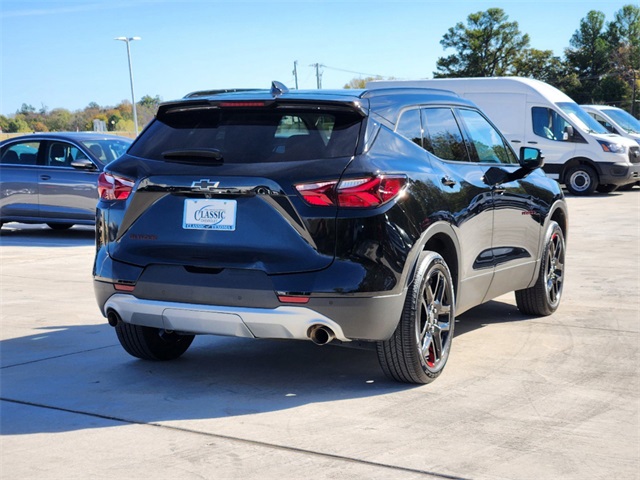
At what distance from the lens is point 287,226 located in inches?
203

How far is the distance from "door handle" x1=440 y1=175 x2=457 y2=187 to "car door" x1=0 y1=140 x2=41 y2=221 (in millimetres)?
10480

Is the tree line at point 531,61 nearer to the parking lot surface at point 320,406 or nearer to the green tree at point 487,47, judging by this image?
the green tree at point 487,47

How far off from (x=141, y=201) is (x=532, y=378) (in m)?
2.54

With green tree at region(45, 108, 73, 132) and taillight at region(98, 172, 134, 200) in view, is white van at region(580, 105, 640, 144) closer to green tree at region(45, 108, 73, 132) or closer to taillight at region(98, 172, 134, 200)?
taillight at region(98, 172, 134, 200)

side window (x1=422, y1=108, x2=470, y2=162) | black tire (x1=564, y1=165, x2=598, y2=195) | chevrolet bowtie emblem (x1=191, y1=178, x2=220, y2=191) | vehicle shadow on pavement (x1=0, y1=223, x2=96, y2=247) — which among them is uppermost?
side window (x1=422, y1=108, x2=470, y2=162)

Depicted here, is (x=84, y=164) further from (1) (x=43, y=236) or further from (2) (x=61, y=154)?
(1) (x=43, y=236)

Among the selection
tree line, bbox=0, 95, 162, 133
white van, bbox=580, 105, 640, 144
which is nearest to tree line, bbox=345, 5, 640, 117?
tree line, bbox=0, 95, 162, 133

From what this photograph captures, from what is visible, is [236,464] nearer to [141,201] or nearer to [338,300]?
[338,300]

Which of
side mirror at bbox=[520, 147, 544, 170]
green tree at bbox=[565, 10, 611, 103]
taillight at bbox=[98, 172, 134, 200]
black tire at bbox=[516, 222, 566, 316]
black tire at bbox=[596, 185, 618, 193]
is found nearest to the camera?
taillight at bbox=[98, 172, 134, 200]

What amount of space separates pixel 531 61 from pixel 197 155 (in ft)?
388

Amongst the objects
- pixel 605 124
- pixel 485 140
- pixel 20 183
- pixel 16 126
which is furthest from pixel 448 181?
pixel 16 126

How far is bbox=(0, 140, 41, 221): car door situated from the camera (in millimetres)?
15281

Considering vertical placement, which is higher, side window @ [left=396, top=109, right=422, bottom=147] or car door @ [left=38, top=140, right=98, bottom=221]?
side window @ [left=396, top=109, right=422, bottom=147]

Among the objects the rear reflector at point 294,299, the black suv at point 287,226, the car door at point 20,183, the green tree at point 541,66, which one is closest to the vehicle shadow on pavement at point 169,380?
the black suv at point 287,226
